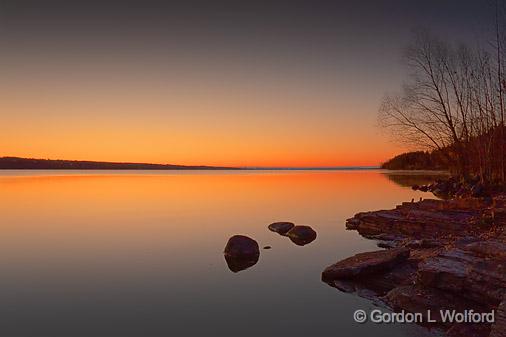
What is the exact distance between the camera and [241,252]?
56.0ft

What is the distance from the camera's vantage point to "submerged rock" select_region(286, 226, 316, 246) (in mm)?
20609

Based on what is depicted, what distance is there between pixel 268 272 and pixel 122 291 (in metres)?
5.61

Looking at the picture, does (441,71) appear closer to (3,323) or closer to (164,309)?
(164,309)

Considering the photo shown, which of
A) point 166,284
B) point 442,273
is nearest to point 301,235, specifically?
point 166,284

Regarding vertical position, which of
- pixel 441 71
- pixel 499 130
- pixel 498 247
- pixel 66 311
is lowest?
pixel 66 311

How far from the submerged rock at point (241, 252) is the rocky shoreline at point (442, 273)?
4047mm

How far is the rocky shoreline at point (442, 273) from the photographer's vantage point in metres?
8.93

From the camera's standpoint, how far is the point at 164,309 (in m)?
11.2

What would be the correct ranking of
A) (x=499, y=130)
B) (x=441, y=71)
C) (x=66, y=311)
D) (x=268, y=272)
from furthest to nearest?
1. (x=441, y=71)
2. (x=499, y=130)
3. (x=268, y=272)
4. (x=66, y=311)

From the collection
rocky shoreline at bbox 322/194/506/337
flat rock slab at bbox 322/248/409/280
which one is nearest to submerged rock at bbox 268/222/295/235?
rocky shoreline at bbox 322/194/506/337

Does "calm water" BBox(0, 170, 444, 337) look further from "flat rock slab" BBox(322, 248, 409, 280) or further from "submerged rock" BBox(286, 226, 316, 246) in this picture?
"flat rock slab" BBox(322, 248, 409, 280)

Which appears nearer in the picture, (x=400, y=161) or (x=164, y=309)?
(x=164, y=309)

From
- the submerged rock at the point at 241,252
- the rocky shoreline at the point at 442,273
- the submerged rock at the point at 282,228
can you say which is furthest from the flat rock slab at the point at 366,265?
the submerged rock at the point at 282,228

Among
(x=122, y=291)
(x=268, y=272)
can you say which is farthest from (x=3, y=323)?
(x=268, y=272)
